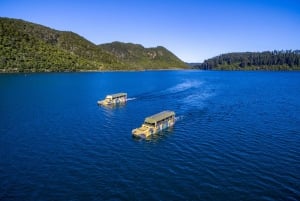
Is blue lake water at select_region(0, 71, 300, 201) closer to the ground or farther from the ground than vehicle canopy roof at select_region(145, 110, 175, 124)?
closer to the ground

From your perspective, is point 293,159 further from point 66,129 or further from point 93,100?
point 93,100

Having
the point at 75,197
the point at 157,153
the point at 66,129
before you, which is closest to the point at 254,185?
the point at 157,153

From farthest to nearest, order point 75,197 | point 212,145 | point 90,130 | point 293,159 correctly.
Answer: point 90,130 → point 212,145 → point 293,159 → point 75,197

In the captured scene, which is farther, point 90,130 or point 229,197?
point 90,130

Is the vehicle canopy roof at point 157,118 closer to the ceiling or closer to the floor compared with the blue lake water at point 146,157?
closer to the ceiling

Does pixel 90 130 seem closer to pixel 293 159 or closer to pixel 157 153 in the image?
pixel 157 153

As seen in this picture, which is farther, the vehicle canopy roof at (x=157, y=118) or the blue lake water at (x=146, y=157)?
the vehicle canopy roof at (x=157, y=118)

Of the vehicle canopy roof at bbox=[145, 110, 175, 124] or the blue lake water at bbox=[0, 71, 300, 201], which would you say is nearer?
the blue lake water at bbox=[0, 71, 300, 201]

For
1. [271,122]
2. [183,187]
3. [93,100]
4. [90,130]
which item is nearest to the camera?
[183,187]

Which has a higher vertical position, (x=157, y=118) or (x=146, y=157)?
(x=157, y=118)

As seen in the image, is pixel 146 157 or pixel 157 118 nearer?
pixel 146 157

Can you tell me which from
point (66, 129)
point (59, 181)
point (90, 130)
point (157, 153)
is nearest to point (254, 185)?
point (157, 153)
